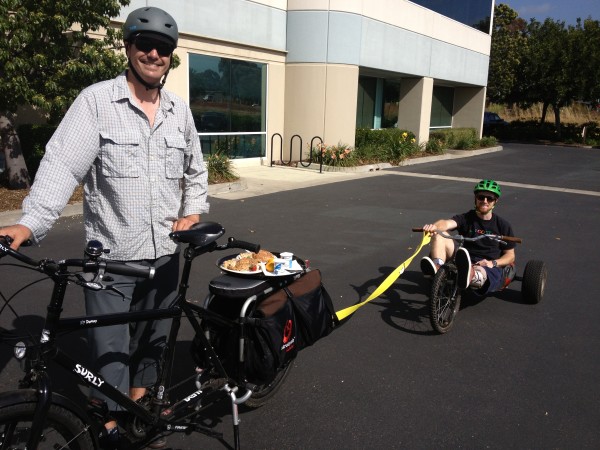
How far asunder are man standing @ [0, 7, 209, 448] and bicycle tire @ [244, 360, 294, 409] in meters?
0.66

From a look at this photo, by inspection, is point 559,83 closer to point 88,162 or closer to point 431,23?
point 431,23

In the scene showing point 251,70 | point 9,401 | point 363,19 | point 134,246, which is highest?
point 363,19

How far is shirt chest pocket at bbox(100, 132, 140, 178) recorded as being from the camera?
98.3 inches

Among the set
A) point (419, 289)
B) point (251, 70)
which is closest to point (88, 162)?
point (419, 289)

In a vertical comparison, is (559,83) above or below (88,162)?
above

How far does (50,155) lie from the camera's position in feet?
7.73

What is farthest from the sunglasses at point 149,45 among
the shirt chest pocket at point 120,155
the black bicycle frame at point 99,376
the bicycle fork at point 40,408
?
the bicycle fork at point 40,408

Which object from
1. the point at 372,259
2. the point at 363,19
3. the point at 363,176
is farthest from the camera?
the point at 363,19

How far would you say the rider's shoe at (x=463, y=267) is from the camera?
4.58 meters

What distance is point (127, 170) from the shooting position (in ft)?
8.35

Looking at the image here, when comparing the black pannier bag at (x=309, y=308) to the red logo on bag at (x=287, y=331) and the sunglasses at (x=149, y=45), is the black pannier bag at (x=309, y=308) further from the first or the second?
the sunglasses at (x=149, y=45)

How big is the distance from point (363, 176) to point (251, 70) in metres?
4.63

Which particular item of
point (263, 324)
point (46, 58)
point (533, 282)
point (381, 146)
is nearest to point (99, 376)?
point (263, 324)

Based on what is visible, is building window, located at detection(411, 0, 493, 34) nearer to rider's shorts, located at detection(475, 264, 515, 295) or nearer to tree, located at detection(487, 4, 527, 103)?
tree, located at detection(487, 4, 527, 103)
